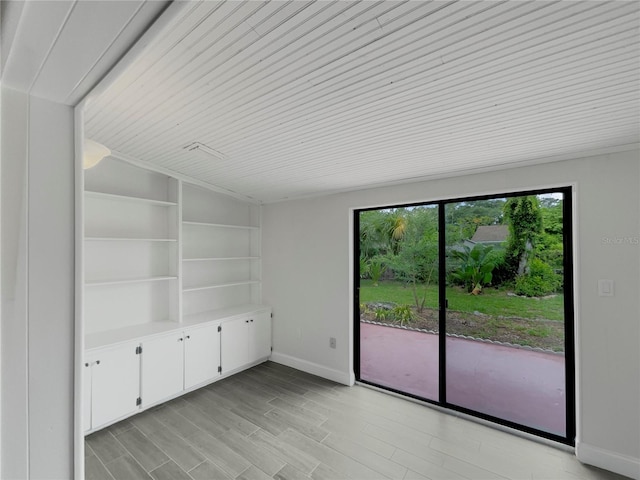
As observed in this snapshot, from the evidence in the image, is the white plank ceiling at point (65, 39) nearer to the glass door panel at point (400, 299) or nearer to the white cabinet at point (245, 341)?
the glass door panel at point (400, 299)

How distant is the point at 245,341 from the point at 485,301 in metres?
2.93

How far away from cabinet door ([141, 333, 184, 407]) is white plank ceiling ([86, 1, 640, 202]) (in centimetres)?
198

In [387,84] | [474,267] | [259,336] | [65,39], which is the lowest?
[259,336]

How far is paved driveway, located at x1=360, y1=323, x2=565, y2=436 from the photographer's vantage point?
8.47 feet

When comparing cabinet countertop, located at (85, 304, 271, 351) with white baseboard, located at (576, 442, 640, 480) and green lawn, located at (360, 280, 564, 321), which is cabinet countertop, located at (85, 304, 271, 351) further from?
white baseboard, located at (576, 442, 640, 480)

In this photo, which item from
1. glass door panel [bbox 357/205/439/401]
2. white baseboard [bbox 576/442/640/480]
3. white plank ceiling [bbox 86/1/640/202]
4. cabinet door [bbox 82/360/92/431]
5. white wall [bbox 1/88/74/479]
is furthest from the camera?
glass door panel [bbox 357/205/439/401]

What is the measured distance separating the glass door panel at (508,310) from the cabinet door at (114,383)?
314cm

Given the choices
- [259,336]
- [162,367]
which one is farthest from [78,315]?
[259,336]

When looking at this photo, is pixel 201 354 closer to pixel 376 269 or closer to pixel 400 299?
pixel 376 269

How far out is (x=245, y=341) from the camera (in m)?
3.92

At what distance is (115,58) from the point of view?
644 mm

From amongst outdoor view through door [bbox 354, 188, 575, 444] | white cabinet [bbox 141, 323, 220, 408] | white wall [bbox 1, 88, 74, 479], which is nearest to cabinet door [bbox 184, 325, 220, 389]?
white cabinet [bbox 141, 323, 220, 408]

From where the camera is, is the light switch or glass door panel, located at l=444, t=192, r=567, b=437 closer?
the light switch

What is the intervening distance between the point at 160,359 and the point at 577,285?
388 centimetres
